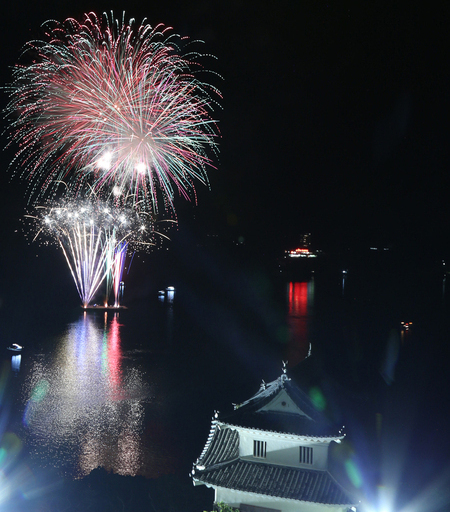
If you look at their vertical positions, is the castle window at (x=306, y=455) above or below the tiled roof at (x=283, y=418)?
below

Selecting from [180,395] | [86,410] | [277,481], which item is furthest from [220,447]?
[180,395]

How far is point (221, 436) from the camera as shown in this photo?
1424cm

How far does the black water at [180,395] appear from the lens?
15.6m

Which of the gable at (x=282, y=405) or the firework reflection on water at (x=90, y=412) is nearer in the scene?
the gable at (x=282, y=405)

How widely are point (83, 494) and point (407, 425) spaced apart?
15.5m

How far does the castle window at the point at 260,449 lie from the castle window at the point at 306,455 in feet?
3.35

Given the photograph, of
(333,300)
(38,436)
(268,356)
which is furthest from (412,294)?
(38,436)

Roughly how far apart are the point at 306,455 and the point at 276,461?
2.82 feet

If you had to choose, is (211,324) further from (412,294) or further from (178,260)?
(178,260)

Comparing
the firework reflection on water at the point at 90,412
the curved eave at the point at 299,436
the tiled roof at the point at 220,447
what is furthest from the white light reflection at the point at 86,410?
the curved eave at the point at 299,436

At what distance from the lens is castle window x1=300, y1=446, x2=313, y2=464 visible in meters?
12.7

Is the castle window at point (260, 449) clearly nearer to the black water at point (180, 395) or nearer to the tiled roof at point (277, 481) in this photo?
the tiled roof at point (277, 481)

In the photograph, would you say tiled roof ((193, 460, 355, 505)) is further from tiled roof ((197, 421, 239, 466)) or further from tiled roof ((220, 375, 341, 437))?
tiled roof ((220, 375, 341, 437))

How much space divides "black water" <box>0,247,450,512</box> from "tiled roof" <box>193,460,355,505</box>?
83 cm
